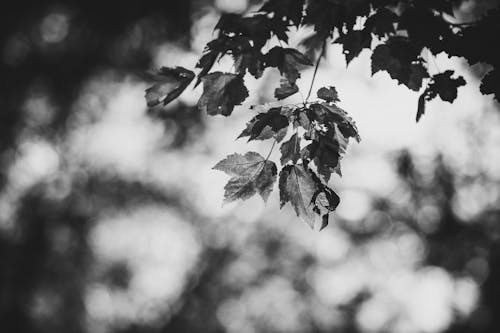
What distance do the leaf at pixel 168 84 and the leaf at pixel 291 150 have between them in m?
0.49

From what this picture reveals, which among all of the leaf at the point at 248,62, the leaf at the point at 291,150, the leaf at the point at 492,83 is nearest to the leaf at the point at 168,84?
the leaf at the point at 248,62

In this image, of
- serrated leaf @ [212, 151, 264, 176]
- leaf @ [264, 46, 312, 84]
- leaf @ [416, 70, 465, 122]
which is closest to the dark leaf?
leaf @ [416, 70, 465, 122]

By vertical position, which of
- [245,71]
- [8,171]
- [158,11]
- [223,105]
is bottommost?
[223,105]

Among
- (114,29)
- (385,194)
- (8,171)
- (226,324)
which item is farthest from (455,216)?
(8,171)

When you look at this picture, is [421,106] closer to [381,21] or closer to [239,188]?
[381,21]

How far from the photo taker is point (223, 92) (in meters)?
1.48

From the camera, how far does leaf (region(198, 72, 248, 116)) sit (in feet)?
4.80

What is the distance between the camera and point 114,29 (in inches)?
302

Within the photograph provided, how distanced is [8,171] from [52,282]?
3.75 m

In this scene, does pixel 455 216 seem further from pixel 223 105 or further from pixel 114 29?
pixel 223 105

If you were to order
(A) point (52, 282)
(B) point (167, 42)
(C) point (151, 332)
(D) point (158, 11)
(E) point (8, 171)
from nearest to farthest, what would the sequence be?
(D) point (158, 11), (B) point (167, 42), (E) point (8, 171), (A) point (52, 282), (C) point (151, 332)

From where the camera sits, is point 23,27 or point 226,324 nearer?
point 23,27

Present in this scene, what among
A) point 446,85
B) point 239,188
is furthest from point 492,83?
point 239,188

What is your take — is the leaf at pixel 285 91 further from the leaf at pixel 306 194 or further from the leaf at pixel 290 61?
the leaf at pixel 306 194
